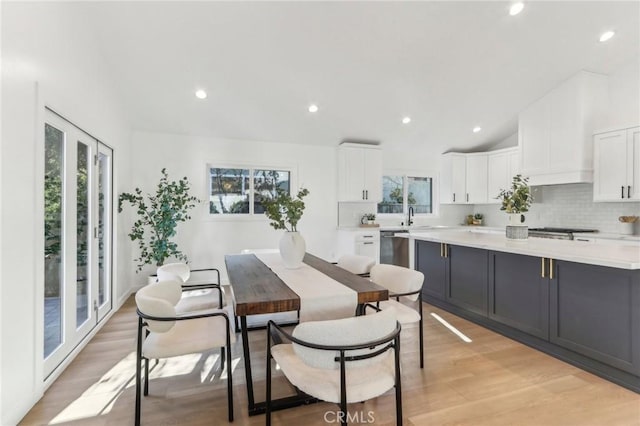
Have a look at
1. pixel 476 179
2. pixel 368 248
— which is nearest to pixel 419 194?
pixel 476 179

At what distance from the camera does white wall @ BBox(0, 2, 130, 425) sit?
5.83 ft

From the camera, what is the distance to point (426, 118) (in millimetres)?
5207

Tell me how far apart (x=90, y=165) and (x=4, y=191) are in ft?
5.31

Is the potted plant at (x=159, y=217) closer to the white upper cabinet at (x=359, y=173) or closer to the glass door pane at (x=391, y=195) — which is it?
the white upper cabinet at (x=359, y=173)

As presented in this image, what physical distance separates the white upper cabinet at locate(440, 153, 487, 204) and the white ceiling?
1.16 metres

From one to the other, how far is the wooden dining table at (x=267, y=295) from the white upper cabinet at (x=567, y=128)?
409cm

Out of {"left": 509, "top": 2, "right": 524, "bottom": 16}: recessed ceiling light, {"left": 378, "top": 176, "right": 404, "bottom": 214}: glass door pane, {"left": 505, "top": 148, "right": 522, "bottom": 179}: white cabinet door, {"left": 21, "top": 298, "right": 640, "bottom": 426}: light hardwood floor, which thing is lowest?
{"left": 21, "top": 298, "right": 640, "bottom": 426}: light hardwood floor

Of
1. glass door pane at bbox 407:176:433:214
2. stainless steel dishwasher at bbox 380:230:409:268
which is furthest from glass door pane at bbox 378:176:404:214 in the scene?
stainless steel dishwasher at bbox 380:230:409:268

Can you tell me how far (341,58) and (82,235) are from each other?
11.1ft

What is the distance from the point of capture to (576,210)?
16.1ft

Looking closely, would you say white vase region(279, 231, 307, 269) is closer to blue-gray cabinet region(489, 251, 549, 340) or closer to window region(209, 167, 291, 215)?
blue-gray cabinet region(489, 251, 549, 340)

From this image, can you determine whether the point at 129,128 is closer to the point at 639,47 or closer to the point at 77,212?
the point at 77,212

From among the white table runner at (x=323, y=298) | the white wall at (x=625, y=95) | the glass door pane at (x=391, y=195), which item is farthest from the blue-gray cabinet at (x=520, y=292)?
the glass door pane at (x=391, y=195)

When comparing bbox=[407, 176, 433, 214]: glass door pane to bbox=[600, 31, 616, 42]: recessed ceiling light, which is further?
bbox=[407, 176, 433, 214]: glass door pane
